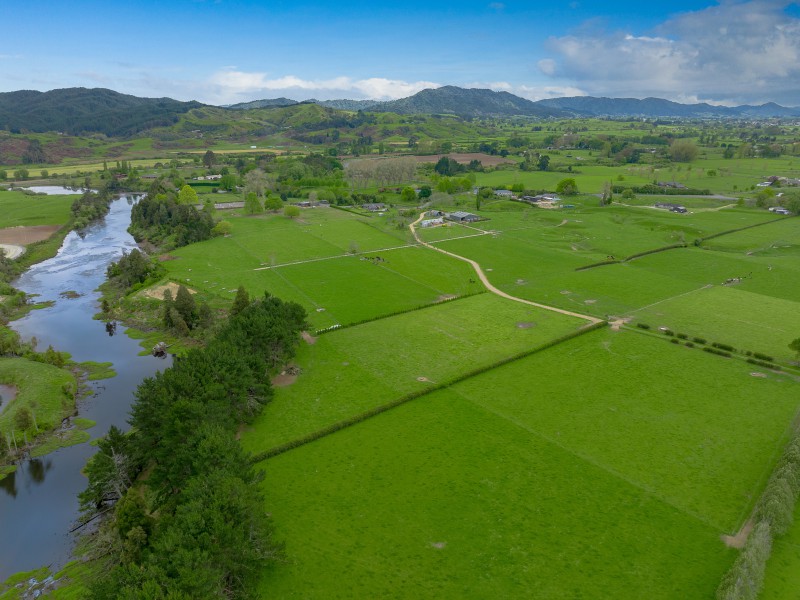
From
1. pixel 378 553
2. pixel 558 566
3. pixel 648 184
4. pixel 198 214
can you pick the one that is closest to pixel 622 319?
pixel 558 566

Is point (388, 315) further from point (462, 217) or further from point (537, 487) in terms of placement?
point (462, 217)

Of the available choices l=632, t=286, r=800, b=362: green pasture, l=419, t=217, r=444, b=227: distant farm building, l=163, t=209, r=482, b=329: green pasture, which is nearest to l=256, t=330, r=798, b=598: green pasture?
l=632, t=286, r=800, b=362: green pasture

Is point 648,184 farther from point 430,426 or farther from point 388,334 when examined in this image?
point 430,426

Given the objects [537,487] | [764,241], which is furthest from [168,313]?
[764,241]

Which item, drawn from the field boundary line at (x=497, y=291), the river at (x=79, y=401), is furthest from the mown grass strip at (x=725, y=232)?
the river at (x=79, y=401)

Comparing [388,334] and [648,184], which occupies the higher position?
[648,184]

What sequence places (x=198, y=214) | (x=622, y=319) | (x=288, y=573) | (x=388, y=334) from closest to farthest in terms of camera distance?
(x=288, y=573) < (x=388, y=334) < (x=622, y=319) < (x=198, y=214)
